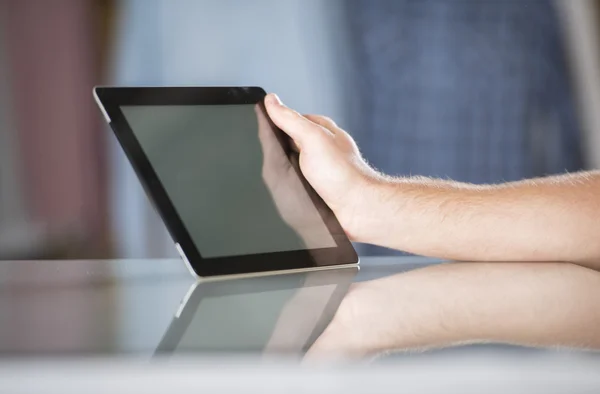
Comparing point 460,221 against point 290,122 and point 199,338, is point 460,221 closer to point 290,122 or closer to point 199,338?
point 290,122

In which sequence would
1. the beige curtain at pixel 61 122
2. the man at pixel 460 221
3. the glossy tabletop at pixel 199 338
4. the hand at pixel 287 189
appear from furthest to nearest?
the beige curtain at pixel 61 122
the hand at pixel 287 189
the man at pixel 460 221
the glossy tabletop at pixel 199 338

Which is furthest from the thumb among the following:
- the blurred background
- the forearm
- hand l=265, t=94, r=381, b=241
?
the blurred background

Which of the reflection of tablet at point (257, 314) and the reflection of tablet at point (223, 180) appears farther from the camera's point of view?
the reflection of tablet at point (223, 180)

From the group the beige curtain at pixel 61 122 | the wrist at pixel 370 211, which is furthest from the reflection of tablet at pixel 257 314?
the beige curtain at pixel 61 122

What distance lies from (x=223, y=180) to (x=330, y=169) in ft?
0.47

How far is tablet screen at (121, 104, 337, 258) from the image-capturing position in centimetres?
84

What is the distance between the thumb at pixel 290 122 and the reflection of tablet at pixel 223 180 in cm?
1

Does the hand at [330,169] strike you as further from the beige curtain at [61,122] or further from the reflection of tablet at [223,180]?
the beige curtain at [61,122]

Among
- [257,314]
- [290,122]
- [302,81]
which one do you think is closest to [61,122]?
[302,81]

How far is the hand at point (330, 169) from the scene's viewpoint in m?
0.95

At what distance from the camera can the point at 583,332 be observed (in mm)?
497

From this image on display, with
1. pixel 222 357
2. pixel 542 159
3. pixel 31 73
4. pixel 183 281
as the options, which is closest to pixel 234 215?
pixel 183 281

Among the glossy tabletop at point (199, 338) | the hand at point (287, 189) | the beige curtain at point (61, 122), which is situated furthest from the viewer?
the beige curtain at point (61, 122)

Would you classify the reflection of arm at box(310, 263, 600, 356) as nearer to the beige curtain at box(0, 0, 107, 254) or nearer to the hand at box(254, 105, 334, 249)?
the hand at box(254, 105, 334, 249)
